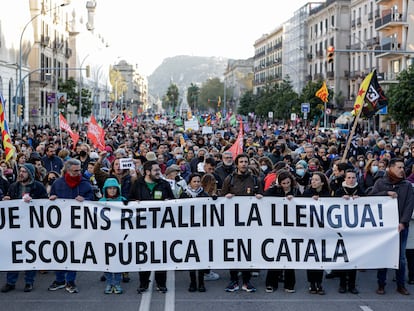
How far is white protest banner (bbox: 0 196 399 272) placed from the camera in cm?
911

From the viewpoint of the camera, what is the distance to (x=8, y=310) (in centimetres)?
834

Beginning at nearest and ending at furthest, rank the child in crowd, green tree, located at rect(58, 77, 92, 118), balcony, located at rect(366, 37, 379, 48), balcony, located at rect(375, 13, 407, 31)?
the child in crowd
balcony, located at rect(375, 13, 407, 31)
balcony, located at rect(366, 37, 379, 48)
green tree, located at rect(58, 77, 92, 118)

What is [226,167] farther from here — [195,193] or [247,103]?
[247,103]

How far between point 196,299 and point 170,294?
411mm

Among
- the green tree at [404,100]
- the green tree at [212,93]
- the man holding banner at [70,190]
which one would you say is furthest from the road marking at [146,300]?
the green tree at [212,93]

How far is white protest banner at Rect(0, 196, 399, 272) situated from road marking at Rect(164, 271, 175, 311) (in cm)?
35

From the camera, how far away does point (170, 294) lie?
360 inches

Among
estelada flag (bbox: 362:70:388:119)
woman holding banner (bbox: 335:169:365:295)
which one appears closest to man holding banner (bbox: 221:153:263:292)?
woman holding banner (bbox: 335:169:365:295)

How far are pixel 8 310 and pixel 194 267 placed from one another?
89.5 inches

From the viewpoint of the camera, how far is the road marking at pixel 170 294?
27.9ft

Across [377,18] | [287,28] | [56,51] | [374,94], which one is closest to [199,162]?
[374,94]

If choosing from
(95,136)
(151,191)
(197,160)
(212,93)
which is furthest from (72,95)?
(212,93)

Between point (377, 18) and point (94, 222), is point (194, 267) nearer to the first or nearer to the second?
point (94, 222)

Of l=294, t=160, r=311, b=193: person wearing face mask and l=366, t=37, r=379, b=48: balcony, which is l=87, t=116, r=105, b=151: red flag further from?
l=366, t=37, r=379, b=48: balcony
